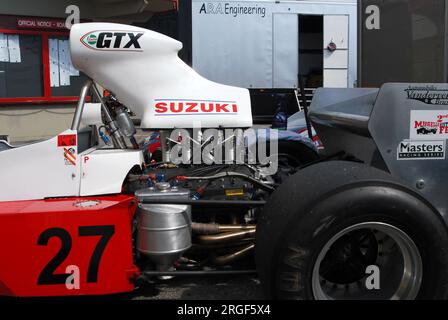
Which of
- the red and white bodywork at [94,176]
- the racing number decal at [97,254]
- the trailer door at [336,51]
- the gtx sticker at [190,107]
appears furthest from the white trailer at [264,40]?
the racing number decal at [97,254]

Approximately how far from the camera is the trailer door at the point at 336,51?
9.82 m

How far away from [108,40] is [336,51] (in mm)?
7741

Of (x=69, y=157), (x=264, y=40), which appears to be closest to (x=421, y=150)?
(x=69, y=157)

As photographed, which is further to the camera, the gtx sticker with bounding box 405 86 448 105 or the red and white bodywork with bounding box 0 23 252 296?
the gtx sticker with bounding box 405 86 448 105

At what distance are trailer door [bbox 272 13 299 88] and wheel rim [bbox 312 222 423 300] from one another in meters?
7.43

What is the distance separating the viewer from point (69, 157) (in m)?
2.87

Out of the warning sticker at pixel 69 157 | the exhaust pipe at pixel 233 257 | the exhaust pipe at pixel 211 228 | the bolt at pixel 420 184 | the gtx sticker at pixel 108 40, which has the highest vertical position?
the gtx sticker at pixel 108 40

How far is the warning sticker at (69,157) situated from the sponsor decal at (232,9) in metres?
7.07

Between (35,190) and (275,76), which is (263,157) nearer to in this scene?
(35,190)

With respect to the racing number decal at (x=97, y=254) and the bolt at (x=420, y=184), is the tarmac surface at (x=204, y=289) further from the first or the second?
the bolt at (x=420, y=184)

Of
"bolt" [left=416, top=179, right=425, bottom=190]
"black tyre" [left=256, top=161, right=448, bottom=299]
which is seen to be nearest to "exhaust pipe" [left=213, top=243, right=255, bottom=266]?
"black tyre" [left=256, top=161, right=448, bottom=299]

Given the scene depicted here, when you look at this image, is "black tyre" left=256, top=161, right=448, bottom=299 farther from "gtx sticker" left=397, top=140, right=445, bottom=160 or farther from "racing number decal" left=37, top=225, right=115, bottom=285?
"racing number decal" left=37, top=225, right=115, bottom=285

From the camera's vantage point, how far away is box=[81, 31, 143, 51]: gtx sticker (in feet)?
9.88

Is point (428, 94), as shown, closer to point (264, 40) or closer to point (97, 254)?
point (97, 254)
